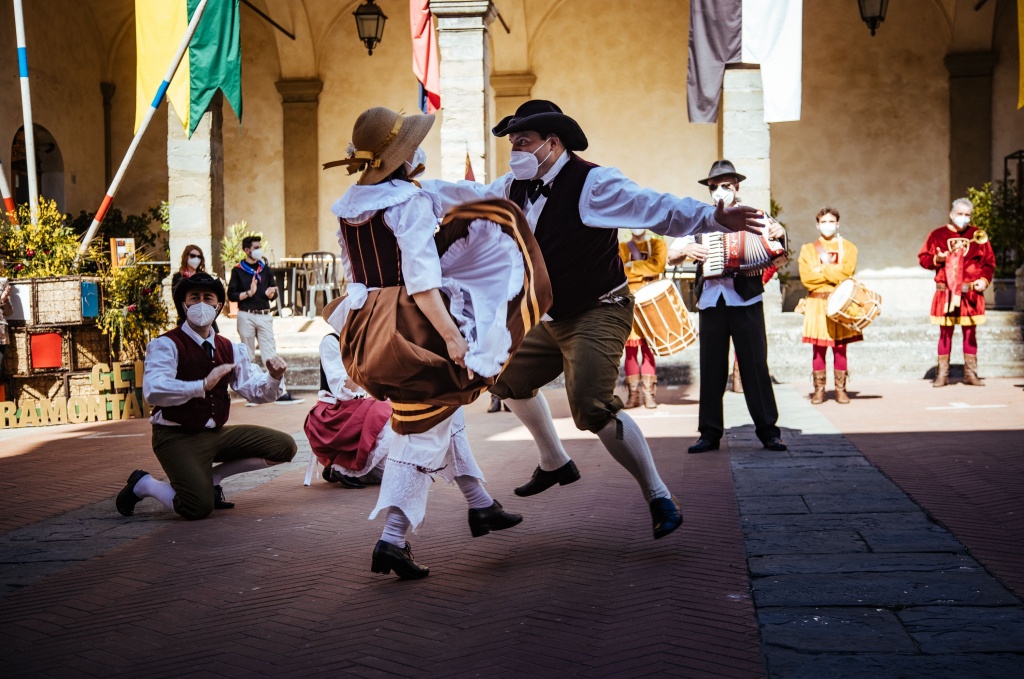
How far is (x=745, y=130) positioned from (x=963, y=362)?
3853mm

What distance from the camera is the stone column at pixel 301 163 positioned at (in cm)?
2084

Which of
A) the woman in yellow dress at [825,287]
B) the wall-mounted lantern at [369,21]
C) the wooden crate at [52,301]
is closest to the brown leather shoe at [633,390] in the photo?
the woman in yellow dress at [825,287]

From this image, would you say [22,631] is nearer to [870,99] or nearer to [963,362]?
[963,362]

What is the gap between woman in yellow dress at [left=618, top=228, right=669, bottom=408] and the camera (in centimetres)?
1091

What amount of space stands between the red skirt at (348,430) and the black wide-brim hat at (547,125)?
244 cm

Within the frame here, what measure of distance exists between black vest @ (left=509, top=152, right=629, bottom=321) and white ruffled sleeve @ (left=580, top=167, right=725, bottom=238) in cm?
7

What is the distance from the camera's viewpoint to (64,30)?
2120 centimetres

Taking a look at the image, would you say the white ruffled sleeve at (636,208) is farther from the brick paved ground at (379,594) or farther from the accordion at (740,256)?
the accordion at (740,256)

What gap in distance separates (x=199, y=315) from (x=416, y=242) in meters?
2.33

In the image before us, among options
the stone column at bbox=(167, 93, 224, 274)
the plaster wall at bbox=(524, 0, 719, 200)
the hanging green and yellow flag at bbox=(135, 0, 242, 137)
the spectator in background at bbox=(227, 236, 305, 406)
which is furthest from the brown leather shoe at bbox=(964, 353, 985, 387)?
the stone column at bbox=(167, 93, 224, 274)

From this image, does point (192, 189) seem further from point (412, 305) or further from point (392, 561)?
point (392, 561)

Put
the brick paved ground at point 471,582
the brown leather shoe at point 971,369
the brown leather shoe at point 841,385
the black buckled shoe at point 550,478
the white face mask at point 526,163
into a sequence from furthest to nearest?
1. the brown leather shoe at point 971,369
2. the brown leather shoe at point 841,385
3. the black buckled shoe at point 550,478
4. the white face mask at point 526,163
5. the brick paved ground at point 471,582

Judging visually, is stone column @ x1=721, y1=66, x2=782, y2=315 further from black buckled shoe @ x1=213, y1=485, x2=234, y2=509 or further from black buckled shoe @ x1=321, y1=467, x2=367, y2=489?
black buckled shoe @ x1=213, y1=485, x2=234, y2=509

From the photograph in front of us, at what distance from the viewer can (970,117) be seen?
19.0 meters
